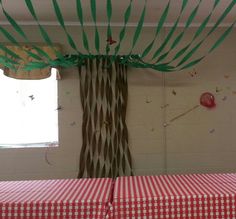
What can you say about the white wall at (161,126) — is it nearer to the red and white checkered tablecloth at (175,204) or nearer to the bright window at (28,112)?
the bright window at (28,112)

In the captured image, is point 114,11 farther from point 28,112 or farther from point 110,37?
point 28,112

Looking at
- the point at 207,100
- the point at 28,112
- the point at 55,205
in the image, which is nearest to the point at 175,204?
the point at 55,205

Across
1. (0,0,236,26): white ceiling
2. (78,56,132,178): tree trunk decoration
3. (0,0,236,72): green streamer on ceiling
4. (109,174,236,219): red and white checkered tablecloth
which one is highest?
(0,0,236,26): white ceiling

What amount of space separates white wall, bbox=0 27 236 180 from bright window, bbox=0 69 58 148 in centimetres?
11

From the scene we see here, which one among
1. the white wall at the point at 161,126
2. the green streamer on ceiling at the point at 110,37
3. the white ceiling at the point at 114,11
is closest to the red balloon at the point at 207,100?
the white wall at the point at 161,126

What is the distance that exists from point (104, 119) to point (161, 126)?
633 mm

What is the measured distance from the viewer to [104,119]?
2615mm

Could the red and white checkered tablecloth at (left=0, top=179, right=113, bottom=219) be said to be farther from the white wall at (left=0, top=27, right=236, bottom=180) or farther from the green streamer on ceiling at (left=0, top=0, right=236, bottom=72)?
the white wall at (left=0, top=27, right=236, bottom=180)

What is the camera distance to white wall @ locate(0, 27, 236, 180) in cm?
260

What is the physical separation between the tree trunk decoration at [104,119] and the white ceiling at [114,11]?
17.6 inches

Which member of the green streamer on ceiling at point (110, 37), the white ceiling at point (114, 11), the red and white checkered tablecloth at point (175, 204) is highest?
the white ceiling at point (114, 11)

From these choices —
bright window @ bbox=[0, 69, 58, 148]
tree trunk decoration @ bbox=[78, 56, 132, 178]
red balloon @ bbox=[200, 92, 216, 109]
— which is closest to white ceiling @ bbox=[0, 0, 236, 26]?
tree trunk decoration @ bbox=[78, 56, 132, 178]

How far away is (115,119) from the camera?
2.61 m

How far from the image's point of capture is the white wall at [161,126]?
2.60 metres
